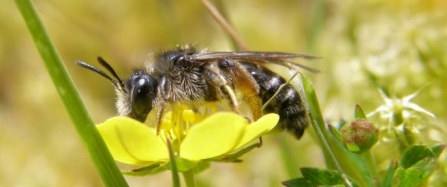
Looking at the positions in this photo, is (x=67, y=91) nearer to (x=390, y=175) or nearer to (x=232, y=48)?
(x=390, y=175)

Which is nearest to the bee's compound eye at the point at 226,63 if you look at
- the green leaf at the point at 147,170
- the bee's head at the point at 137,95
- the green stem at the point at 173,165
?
the bee's head at the point at 137,95

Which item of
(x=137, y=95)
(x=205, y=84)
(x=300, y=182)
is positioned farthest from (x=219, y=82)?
(x=300, y=182)

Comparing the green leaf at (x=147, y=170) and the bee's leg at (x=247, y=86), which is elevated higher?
the bee's leg at (x=247, y=86)

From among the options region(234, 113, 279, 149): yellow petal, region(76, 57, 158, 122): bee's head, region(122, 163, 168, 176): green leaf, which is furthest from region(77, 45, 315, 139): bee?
region(234, 113, 279, 149): yellow petal

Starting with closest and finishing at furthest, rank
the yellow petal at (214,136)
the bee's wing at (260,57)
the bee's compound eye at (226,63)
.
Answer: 1. the yellow petal at (214,136)
2. the bee's wing at (260,57)
3. the bee's compound eye at (226,63)

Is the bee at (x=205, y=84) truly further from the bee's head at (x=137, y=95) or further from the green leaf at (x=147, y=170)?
the green leaf at (x=147, y=170)
